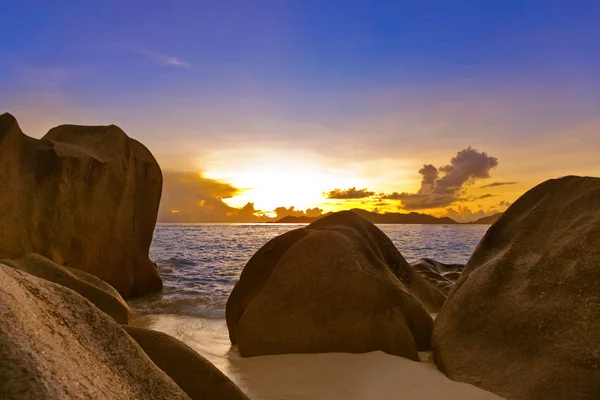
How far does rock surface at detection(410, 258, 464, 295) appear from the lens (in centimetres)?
1157

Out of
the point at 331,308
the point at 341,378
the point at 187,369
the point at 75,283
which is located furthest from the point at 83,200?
the point at 187,369

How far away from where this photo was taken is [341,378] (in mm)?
4402

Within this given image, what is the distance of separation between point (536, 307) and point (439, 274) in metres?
9.99

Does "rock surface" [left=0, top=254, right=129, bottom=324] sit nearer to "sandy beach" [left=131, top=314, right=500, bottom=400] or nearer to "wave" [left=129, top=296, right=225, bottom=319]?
"sandy beach" [left=131, top=314, right=500, bottom=400]

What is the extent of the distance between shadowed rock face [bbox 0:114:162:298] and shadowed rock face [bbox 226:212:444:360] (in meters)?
5.96

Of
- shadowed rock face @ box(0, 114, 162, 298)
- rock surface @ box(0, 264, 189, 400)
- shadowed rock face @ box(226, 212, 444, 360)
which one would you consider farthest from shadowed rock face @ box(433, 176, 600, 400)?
shadowed rock face @ box(0, 114, 162, 298)

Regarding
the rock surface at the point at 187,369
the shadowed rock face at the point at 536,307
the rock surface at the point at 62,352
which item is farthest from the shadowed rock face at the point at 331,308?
the rock surface at the point at 62,352

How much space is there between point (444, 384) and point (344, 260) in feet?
6.04

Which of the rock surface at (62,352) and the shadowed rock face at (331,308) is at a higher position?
the rock surface at (62,352)

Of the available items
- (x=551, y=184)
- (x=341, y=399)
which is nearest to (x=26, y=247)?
(x=341, y=399)

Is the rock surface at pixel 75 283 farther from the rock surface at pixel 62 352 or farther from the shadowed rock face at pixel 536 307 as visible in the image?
the shadowed rock face at pixel 536 307

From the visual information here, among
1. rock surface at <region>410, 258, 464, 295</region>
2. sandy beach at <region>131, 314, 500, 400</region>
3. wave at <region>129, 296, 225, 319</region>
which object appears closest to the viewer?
sandy beach at <region>131, 314, 500, 400</region>

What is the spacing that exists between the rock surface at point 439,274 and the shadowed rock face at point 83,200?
746cm

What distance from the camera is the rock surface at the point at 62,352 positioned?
1.32 m
